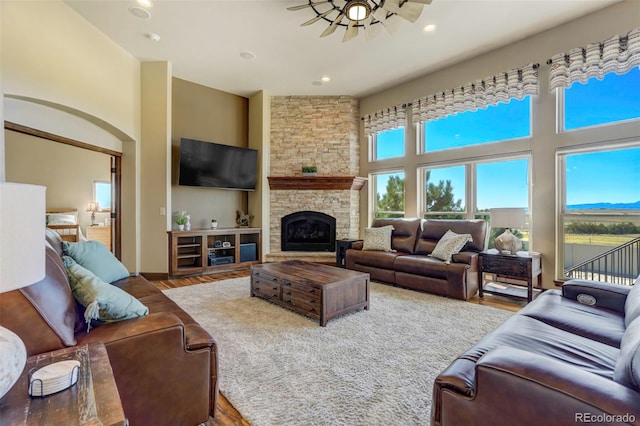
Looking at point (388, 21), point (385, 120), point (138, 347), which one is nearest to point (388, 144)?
point (385, 120)

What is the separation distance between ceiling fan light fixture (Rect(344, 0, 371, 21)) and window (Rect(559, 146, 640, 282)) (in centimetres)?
325

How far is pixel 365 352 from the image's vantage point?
2.33 meters

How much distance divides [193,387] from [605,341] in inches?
87.7

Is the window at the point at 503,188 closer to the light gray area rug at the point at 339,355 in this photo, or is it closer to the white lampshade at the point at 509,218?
the white lampshade at the point at 509,218

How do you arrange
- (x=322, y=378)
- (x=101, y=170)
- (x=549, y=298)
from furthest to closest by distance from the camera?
(x=101, y=170)
(x=549, y=298)
(x=322, y=378)

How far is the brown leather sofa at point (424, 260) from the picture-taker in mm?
3717

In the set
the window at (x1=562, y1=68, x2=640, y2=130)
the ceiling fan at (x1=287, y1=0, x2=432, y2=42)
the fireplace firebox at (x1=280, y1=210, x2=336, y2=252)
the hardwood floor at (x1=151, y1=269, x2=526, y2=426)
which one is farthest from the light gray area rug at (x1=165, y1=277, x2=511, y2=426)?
the ceiling fan at (x1=287, y1=0, x2=432, y2=42)

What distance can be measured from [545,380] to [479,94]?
4.67 meters

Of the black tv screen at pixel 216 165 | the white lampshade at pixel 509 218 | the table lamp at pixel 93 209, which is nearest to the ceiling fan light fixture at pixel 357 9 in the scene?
the white lampshade at pixel 509 218

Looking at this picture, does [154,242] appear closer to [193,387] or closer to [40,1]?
[40,1]

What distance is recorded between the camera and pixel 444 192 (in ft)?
17.1

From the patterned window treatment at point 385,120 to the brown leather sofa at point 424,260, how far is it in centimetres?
200

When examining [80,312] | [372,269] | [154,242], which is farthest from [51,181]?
[372,269]

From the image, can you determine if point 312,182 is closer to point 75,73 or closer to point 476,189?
point 476,189
